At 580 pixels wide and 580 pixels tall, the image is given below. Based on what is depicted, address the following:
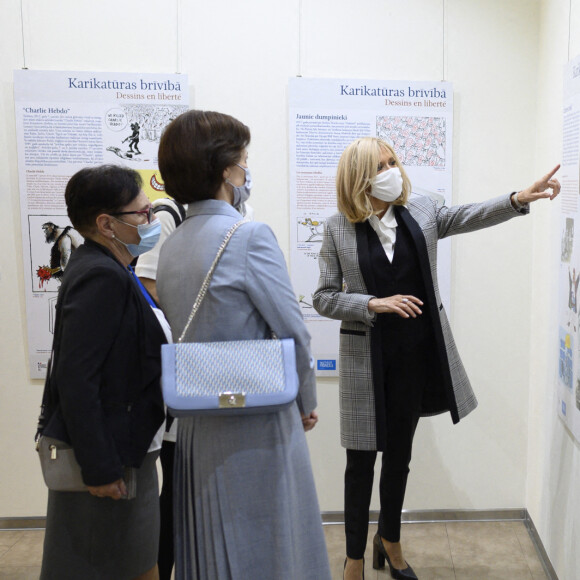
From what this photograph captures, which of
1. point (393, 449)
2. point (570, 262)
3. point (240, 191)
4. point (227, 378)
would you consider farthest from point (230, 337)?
point (570, 262)

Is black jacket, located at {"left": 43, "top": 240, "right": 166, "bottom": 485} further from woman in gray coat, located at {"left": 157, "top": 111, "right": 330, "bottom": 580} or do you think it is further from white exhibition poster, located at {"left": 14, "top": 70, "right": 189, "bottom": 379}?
white exhibition poster, located at {"left": 14, "top": 70, "right": 189, "bottom": 379}

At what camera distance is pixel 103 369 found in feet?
5.04

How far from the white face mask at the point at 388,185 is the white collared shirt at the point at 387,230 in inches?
2.8

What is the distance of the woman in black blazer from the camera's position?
1.49 meters

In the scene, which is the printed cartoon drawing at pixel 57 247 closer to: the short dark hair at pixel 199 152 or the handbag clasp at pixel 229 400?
the short dark hair at pixel 199 152

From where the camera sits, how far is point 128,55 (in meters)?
2.96

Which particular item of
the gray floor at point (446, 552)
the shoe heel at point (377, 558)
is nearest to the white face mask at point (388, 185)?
the shoe heel at point (377, 558)

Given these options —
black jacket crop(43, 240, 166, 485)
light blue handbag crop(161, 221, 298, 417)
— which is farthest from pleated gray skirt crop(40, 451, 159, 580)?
light blue handbag crop(161, 221, 298, 417)

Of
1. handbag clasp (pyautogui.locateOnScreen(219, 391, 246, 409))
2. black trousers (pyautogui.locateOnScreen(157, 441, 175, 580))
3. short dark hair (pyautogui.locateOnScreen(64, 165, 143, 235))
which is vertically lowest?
black trousers (pyautogui.locateOnScreen(157, 441, 175, 580))

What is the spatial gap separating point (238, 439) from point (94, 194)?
71cm

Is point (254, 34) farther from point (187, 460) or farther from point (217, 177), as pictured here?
point (187, 460)

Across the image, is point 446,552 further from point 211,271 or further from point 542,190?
point 211,271

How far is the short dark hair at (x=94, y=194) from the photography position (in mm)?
1639

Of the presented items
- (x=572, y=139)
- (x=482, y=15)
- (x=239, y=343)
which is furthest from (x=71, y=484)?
(x=482, y=15)
